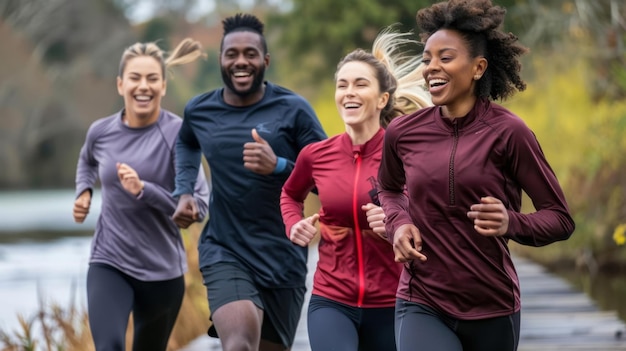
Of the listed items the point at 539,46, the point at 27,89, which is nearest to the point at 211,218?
the point at 539,46

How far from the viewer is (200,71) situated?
69.2 metres

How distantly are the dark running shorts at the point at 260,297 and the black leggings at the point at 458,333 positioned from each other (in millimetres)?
1614

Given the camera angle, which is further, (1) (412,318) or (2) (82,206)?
(2) (82,206)

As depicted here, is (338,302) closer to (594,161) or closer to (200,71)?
(594,161)

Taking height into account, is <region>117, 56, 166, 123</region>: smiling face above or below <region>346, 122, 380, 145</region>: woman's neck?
above

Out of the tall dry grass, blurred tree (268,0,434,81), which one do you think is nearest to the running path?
the tall dry grass

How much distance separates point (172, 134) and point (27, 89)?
45.8 m

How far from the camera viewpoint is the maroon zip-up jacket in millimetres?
4453

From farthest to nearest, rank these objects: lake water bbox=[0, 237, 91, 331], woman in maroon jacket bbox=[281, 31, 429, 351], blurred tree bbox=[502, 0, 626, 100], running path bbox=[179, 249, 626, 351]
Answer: lake water bbox=[0, 237, 91, 331]
blurred tree bbox=[502, 0, 626, 100]
running path bbox=[179, 249, 626, 351]
woman in maroon jacket bbox=[281, 31, 429, 351]

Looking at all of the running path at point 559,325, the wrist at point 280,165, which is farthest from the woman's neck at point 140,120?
the running path at point 559,325

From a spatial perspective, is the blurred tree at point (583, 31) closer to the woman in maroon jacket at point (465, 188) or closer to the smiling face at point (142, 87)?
the smiling face at point (142, 87)

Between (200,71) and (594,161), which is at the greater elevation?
(594,161)

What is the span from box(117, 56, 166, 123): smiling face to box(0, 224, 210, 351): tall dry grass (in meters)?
1.75

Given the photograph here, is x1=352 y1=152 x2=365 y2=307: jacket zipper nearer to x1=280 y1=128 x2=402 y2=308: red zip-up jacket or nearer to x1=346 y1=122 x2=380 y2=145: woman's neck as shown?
x1=280 y1=128 x2=402 y2=308: red zip-up jacket
